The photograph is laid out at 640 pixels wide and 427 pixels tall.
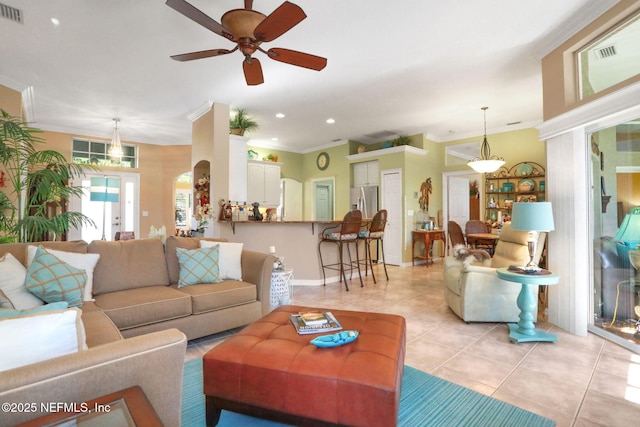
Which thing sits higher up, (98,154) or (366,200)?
(98,154)

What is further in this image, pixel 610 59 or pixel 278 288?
pixel 278 288

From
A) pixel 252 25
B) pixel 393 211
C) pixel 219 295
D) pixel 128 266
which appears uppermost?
pixel 252 25

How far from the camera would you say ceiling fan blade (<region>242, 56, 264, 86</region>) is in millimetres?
2639

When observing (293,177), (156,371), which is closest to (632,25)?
(156,371)

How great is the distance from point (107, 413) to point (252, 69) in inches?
104

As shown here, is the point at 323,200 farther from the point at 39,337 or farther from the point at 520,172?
the point at 39,337

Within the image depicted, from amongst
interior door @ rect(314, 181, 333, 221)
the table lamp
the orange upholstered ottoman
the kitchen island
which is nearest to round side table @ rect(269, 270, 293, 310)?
the kitchen island

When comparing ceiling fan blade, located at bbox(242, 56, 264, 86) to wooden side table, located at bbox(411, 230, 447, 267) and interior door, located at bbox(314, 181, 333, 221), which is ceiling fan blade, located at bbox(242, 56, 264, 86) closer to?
wooden side table, located at bbox(411, 230, 447, 267)

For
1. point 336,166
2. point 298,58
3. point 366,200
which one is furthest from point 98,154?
point 298,58

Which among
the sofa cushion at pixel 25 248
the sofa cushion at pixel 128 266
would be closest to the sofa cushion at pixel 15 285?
the sofa cushion at pixel 25 248

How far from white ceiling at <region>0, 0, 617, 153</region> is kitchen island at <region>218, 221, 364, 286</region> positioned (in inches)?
77.3

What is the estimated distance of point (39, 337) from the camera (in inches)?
36.8

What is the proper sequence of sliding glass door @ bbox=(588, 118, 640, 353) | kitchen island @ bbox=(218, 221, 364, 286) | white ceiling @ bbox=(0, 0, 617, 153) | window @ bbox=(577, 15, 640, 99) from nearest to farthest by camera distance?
1. window @ bbox=(577, 15, 640, 99)
2. sliding glass door @ bbox=(588, 118, 640, 353)
3. white ceiling @ bbox=(0, 0, 617, 153)
4. kitchen island @ bbox=(218, 221, 364, 286)

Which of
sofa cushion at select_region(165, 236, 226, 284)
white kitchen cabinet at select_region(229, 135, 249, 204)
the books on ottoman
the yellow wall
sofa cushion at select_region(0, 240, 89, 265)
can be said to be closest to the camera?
the books on ottoman
